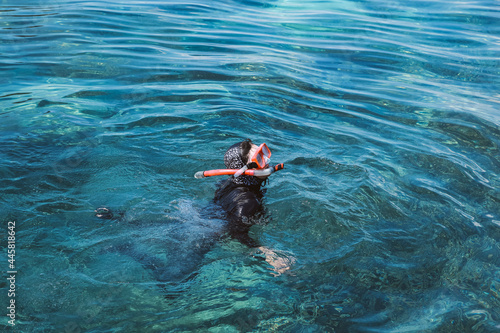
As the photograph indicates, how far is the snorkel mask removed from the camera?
3709 mm

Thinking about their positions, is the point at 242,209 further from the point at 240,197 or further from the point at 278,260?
the point at 278,260

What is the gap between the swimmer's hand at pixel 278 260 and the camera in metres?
3.53

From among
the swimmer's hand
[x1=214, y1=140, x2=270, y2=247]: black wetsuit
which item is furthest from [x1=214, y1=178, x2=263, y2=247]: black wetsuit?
the swimmer's hand

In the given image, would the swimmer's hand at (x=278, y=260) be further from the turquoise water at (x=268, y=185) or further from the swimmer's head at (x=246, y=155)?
the swimmer's head at (x=246, y=155)

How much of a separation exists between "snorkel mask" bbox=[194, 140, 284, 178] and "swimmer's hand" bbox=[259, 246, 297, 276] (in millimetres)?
669

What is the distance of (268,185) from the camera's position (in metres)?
4.93

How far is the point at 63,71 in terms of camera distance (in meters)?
8.20

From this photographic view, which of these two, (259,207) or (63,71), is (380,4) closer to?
(63,71)

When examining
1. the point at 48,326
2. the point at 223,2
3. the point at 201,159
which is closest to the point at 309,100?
the point at 201,159

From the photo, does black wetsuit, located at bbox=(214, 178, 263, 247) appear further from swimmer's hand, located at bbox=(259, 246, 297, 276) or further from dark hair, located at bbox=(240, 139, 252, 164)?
dark hair, located at bbox=(240, 139, 252, 164)

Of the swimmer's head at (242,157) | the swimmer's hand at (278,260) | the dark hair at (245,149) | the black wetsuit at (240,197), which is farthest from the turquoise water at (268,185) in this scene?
the dark hair at (245,149)

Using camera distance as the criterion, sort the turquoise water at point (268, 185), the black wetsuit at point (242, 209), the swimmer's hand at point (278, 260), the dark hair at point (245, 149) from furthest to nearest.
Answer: the dark hair at point (245, 149)
the black wetsuit at point (242, 209)
the swimmer's hand at point (278, 260)
the turquoise water at point (268, 185)

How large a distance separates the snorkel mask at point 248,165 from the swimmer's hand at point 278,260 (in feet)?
2.20

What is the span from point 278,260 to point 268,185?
1411 mm
